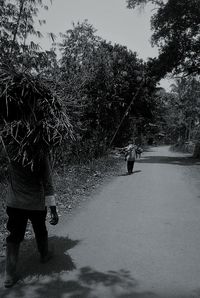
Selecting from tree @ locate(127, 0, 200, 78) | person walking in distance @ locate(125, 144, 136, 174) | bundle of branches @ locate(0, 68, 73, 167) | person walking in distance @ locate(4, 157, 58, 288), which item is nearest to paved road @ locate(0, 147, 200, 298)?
person walking in distance @ locate(4, 157, 58, 288)

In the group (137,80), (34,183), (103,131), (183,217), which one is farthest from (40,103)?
(137,80)

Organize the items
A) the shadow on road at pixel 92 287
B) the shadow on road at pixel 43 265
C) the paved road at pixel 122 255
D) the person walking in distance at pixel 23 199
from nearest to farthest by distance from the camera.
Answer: the shadow on road at pixel 92 287
the paved road at pixel 122 255
the person walking in distance at pixel 23 199
the shadow on road at pixel 43 265

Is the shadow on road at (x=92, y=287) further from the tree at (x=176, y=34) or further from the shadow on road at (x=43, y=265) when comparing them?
the tree at (x=176, y=34)

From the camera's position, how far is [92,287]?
4.45m

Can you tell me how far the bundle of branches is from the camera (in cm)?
478

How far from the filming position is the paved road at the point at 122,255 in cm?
439

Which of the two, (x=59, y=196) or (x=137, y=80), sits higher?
(x=137, y=80)

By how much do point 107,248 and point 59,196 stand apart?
4530mm

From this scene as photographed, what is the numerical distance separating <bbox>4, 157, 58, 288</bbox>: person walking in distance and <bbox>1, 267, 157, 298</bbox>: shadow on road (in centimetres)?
44

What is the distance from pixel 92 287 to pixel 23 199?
135 centimetres

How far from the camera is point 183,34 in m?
27.1

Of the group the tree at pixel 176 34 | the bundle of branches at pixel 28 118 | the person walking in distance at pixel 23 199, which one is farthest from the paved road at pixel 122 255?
the tree at pixel 176 34

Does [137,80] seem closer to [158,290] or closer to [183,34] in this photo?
[183,34]

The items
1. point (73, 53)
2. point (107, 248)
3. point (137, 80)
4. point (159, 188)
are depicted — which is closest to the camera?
point (107, 248)
